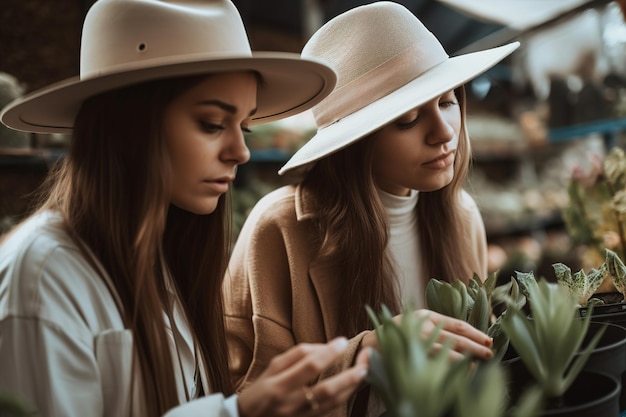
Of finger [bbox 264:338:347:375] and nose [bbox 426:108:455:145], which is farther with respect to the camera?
nose [bbox 426:108:455:145]

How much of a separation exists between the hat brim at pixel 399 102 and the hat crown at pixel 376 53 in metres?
0.02

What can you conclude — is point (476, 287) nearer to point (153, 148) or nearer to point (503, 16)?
point (153, 148)

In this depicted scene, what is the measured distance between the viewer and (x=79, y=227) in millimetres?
969

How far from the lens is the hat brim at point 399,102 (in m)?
1.21

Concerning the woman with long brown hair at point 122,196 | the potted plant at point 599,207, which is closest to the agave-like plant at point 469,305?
the woman with long brown hair at point 122,196

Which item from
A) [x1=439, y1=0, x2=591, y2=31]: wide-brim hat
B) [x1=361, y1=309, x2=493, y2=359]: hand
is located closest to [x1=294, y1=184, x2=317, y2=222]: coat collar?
[x1=361, y1=309, x2=493, y2=359]: hand

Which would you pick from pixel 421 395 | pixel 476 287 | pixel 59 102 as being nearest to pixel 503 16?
pixel 476 287

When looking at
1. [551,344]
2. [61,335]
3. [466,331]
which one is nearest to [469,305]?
[466,331]

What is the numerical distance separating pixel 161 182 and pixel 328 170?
59cm

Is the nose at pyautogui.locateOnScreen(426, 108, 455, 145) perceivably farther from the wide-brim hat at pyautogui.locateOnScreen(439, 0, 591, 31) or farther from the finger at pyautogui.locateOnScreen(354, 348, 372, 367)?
the wide-brim hat at pyautogui.locateOnScreen(439, 0, 591, 31)

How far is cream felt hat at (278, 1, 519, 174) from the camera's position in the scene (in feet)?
4.20

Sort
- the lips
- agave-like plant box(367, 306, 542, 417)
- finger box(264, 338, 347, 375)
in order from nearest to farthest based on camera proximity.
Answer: agave-like plant box(367, 306, 542, 417)
finger box(264, 338, 347, 375)
the lips

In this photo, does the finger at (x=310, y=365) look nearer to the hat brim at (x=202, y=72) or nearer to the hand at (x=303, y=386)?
the hand at (x=303, y=386)

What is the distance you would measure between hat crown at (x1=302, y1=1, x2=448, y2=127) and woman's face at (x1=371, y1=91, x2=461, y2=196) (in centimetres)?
8
